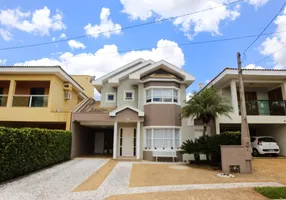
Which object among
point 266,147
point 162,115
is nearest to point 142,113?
point 162,115

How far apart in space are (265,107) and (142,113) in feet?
35.4

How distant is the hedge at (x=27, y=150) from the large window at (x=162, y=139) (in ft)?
22.5

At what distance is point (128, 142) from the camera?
1870 cm

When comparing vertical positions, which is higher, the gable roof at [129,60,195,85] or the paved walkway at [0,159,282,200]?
the gable roof at [129,60,195,85]

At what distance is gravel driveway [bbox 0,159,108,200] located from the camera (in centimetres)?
741

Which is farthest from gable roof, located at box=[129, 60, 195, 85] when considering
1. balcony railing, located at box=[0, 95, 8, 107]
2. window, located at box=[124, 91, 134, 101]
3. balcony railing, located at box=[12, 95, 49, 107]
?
balcony railing, located at box=[0, 95, 8, 107]

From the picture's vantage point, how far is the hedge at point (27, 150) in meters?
8.80

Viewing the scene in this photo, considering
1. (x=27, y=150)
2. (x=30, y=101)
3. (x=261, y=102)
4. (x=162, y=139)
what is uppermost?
(x=261, y=102)

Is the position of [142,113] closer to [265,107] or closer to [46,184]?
[46,184]

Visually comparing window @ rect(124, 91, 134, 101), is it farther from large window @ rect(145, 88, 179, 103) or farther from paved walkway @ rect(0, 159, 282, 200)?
paved walkway @ rect(0, 159, 282, 200)

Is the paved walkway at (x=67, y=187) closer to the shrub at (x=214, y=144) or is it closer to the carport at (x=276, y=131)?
the shrub at (x=214, y=144)

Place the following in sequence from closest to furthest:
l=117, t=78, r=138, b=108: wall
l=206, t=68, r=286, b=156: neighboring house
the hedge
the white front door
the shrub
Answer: the hedge, the shrub, l=206, t=68, r=286, b=156: neighboring house, the white front door, l=117, t=78, r=138, b=108: wall

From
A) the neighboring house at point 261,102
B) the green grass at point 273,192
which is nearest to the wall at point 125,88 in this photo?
the neighboring house at point 261,102

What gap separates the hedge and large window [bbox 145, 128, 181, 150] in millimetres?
6851
